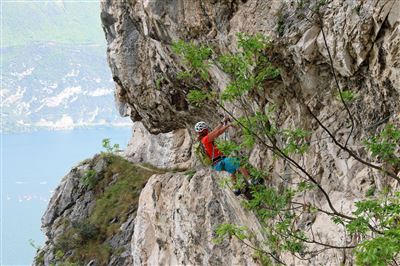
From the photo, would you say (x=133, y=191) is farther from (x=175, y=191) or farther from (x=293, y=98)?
(x=293, y=98)

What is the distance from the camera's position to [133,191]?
3547cm

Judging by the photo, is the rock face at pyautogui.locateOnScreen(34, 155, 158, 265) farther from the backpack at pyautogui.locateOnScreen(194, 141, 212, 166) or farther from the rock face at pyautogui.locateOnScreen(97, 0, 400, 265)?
the backpack at pyautogui.locateOnScreen(194, 141, 212, 166)

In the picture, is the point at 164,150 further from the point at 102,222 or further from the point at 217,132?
the point at 217,132

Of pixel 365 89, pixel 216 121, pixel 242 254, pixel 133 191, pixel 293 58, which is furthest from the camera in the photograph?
pixel 133 191

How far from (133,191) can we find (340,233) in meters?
26.4

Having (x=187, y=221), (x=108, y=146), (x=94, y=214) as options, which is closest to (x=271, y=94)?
(x=187, y=221)

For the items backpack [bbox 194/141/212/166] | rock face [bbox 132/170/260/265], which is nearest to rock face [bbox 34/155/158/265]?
rock face [bbox 132/170/260/265]

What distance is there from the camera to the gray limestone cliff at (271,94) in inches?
371

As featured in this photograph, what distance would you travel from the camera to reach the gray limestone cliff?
371 inches

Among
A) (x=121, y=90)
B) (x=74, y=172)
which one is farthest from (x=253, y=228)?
(x=74, y=172)

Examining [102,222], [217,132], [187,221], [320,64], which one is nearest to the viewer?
[320,64]

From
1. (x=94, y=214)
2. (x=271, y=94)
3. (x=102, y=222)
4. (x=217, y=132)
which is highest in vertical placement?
(x=94, y=214)

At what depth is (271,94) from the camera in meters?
12.7

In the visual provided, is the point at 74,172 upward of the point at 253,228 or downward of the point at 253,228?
upward
